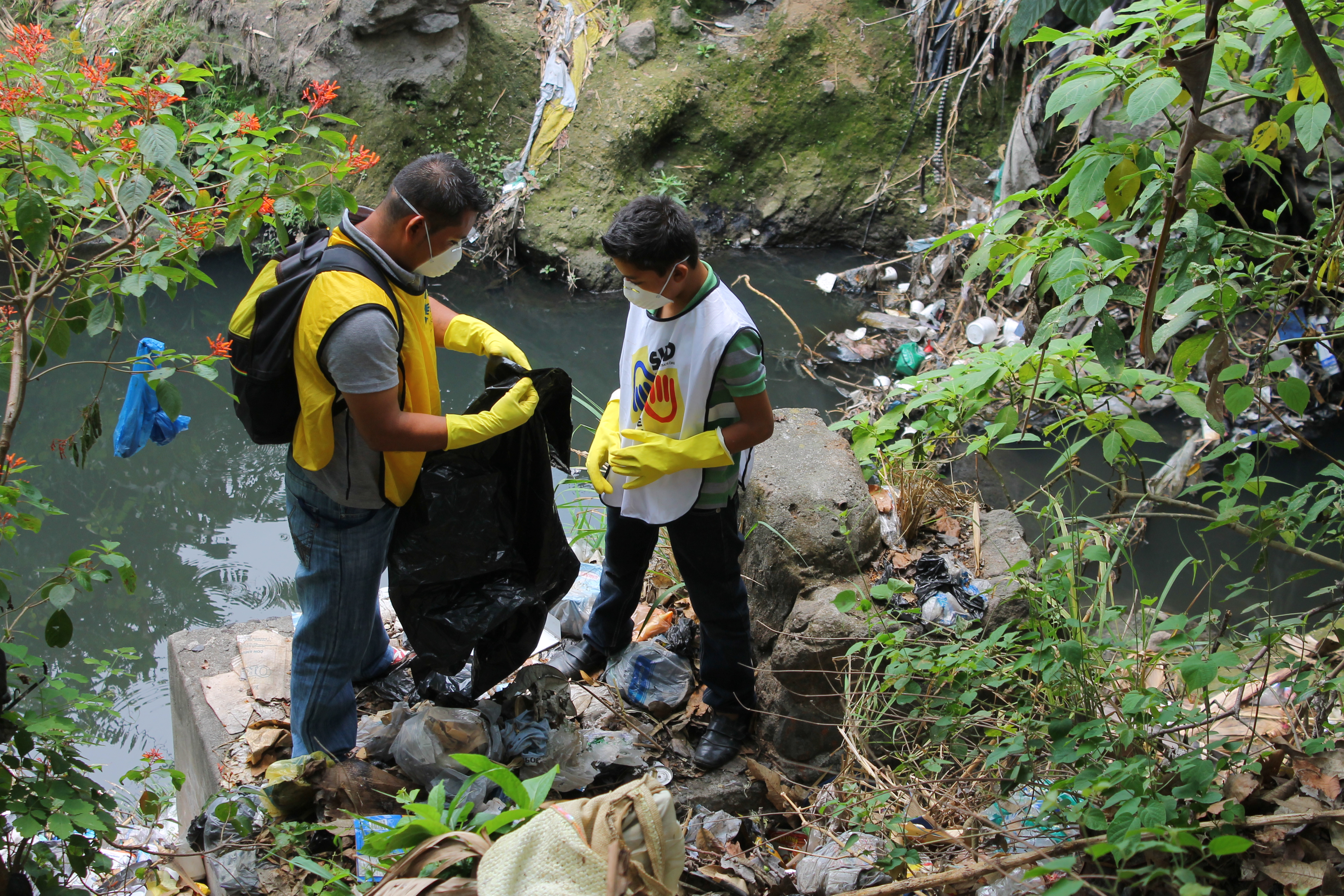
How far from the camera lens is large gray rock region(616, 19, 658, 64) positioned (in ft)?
23.9

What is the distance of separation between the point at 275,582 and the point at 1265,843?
3.64 m

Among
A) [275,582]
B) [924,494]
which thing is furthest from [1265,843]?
[275,582]

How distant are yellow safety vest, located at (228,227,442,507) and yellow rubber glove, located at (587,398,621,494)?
19.0 inches

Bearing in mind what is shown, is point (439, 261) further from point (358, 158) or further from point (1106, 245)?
point (1106, 245)

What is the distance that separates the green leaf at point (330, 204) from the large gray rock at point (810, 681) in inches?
59.7

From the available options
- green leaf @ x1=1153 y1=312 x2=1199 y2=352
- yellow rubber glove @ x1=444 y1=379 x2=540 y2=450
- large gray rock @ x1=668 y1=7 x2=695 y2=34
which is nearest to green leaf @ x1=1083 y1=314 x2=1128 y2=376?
green leaf @ x1=1153 y1=312 x2=1199 y2=352

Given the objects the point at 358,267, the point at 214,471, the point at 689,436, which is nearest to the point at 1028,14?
the point at 689,436

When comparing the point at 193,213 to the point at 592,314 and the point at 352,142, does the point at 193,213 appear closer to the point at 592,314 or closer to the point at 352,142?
the point at 352,142

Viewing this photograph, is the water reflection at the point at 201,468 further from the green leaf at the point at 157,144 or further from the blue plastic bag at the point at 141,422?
the green leaf at the point at 157,144

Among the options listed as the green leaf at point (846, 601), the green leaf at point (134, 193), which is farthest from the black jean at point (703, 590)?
the green leaf at point (134, 193)

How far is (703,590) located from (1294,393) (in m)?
1.33

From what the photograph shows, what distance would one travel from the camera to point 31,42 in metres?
1.62

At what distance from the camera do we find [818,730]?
7.81ft

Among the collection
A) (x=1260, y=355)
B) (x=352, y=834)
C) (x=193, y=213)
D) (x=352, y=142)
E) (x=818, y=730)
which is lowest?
(x=818, y=730)
